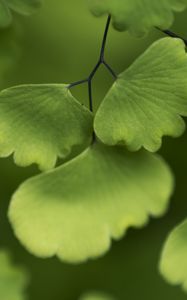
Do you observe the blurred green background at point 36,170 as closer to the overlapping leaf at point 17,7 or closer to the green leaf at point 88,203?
the overlapping leaf at point 17,7

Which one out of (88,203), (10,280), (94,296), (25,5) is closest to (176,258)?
(88,203)

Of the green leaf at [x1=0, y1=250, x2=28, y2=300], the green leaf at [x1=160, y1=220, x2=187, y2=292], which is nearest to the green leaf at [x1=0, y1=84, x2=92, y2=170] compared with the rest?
the green leaf at [x1=160, y1=220, x2=187, y2=292]

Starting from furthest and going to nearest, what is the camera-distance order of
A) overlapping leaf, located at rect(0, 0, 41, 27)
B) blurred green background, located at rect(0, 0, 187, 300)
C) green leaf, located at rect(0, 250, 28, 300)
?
blurred green background, located at rect(0, 0, 187, 300) < green leaf, located at rect(0, 250, 28, 300) < overlapping leaf, located at rect(0, 0, 41, 27)

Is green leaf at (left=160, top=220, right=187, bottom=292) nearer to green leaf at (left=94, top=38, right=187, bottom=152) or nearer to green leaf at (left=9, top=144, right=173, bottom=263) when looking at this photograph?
green leaf at (left=9, top=144, right=173, bottom=263)

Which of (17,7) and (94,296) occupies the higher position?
(17,7)

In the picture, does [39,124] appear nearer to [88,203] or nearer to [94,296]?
[88,203]

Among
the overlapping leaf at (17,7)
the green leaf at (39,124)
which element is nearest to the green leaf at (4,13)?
the overlapping leaf at (17,7)

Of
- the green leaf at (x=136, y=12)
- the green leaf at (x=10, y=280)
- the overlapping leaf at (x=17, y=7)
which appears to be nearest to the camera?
the green leaf at (x=136, y=12)
